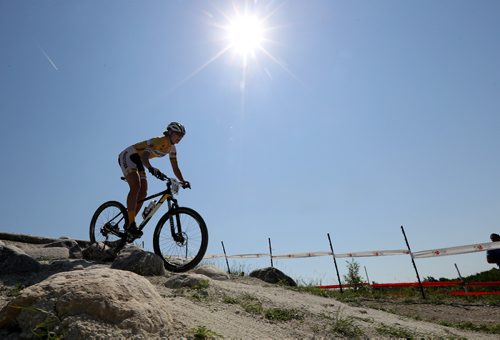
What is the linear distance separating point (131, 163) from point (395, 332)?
5.51 metres

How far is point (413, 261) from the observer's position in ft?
37.7

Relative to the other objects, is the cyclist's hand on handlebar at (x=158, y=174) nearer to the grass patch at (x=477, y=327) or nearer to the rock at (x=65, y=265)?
the rock at (x=65, y=265)

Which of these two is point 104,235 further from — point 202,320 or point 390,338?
point 390,338

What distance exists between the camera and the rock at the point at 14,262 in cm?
550

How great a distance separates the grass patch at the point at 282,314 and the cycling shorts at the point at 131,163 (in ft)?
12.4

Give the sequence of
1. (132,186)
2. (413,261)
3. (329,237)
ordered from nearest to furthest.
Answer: (132,186) < (413,261) < (329,237)

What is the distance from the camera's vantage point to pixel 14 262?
5.60 metres

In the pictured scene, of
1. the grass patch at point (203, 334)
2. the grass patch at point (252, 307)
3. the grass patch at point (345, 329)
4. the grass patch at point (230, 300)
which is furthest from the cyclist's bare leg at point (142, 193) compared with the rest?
the grass patch at point (345, 329)

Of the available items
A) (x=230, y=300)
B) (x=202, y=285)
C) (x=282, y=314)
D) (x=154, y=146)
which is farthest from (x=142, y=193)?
(x=282, y=314)

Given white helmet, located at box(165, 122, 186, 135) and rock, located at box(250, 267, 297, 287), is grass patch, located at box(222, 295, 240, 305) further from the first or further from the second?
rock, located at box(250, 267, 297, 287)

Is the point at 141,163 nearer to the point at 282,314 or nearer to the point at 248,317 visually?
the point at 248,317

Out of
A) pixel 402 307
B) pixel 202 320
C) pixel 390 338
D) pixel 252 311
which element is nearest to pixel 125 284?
pixel 202 320

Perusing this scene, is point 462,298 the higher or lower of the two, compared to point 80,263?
lower

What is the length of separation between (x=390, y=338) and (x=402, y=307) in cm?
531
